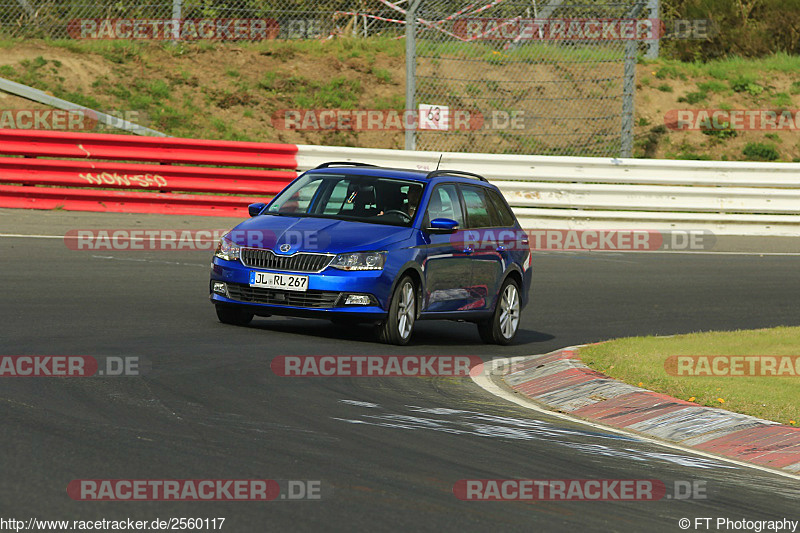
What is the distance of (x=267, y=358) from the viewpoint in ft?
34.1

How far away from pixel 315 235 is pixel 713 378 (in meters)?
3.70

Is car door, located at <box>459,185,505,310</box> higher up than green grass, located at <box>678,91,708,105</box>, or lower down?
lower down

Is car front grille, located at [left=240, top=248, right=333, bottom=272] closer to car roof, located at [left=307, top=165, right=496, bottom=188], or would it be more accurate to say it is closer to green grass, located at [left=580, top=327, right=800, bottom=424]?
car roof, located at [left=307, top=165, right=496, bottom=188]

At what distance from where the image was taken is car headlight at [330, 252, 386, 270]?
38.4ft

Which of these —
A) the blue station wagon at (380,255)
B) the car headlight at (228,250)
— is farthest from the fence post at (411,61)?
the car headlight at (228,250)

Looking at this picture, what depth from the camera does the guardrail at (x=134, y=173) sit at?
64.8 ft

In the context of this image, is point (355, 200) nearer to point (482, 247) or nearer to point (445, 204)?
point (445, 204)

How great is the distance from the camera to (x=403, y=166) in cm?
2167

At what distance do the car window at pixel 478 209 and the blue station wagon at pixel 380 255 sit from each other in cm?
1

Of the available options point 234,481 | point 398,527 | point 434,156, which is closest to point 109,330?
point 234,481

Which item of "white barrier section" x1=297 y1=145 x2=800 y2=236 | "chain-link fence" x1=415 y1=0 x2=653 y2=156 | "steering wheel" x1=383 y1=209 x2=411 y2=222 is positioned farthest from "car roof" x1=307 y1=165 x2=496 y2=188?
"chain-link fence" x1=415 y1=0 x2=653 y2=156

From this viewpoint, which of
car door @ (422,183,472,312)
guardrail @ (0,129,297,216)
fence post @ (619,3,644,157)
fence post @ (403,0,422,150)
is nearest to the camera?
car door @ (422,183,472,312)

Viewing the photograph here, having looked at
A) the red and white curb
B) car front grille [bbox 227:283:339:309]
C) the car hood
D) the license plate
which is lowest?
the red and white curb

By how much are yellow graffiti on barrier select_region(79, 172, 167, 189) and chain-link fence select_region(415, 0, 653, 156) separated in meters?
4.65
